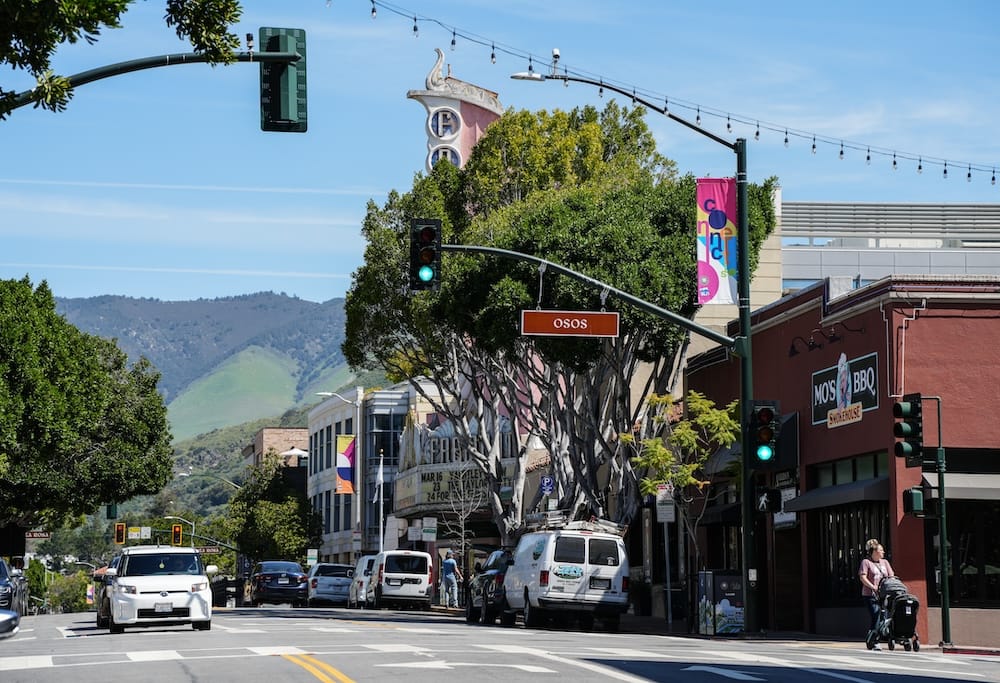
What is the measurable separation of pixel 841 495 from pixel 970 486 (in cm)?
304

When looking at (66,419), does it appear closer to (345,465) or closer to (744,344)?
(345,465)

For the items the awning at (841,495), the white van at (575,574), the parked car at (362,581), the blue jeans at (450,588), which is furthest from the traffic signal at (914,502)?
the blue jeans at (450,588)

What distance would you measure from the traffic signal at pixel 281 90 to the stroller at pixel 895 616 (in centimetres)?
1347

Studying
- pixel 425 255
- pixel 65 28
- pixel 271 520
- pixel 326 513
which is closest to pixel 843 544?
pixel 425 255

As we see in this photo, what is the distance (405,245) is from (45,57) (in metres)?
33.4

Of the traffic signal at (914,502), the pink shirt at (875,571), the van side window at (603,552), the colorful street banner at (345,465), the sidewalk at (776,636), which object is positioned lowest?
the sidewalk at (776,636)

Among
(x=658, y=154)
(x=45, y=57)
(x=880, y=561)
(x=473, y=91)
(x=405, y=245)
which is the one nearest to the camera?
(x=45, y=57)

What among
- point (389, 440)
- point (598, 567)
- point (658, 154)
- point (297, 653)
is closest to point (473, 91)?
point (389, 440)

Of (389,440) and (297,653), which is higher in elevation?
(389,440)

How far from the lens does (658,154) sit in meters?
52.3

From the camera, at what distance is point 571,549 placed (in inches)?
1315

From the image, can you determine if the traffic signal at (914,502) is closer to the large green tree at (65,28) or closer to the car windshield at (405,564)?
the large green tree at (65,28)

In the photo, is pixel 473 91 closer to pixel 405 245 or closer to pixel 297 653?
pixel 405 245

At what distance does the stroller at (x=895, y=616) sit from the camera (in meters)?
25.9
